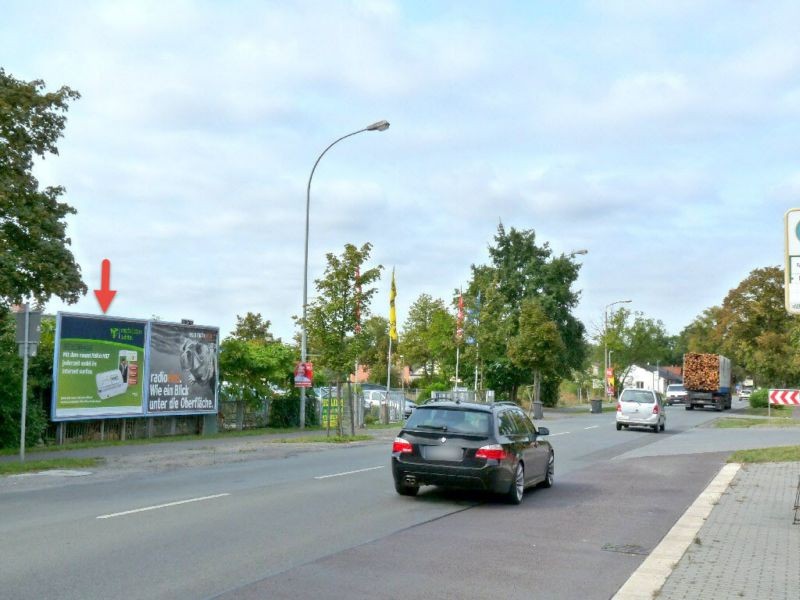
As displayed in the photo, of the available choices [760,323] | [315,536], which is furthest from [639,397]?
[760,323]

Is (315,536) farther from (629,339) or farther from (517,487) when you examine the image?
(629,339)

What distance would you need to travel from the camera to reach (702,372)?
61.0m

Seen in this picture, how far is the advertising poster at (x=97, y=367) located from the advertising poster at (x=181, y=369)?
684 mm

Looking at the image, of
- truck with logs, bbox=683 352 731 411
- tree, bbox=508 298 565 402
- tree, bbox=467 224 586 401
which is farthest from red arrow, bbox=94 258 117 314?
truck with logs, bbox=683 352 731 411

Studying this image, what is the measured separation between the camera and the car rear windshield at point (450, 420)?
40.8 feet

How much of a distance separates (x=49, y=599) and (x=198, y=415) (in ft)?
76.1

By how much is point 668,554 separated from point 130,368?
20.1 m

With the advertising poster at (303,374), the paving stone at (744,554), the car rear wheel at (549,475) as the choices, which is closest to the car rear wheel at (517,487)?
the car rear wheel at (549,475)

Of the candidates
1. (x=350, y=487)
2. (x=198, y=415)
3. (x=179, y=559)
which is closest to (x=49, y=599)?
(x=179, y=559)

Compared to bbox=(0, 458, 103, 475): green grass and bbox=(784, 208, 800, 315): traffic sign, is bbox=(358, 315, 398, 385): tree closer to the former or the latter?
bbox=(0, 458, 103, 475): green grass

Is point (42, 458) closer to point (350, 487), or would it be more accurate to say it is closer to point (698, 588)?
point (350, 487)

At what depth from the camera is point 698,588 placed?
286 inches

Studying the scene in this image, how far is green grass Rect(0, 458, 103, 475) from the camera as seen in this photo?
54.9ft

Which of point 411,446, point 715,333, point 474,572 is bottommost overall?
point 474,572
